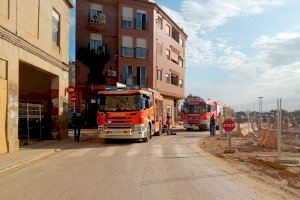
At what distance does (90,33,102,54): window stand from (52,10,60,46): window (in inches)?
777

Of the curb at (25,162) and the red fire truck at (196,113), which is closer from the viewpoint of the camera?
the curb at (25,162)

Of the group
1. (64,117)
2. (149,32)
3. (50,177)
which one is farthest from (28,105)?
(149,32)

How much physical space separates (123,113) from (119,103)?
0.70 meters

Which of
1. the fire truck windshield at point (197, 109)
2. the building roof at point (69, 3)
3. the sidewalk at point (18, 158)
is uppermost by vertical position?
the building roof at point (69, 3)

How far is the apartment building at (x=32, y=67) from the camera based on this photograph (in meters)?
18.9

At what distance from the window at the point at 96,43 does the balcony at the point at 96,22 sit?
1.75ft

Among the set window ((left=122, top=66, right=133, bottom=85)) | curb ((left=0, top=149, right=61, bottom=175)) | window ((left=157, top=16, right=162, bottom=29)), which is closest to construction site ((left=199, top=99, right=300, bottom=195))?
curb ((left=0, top=149, right=61, bottom=175))

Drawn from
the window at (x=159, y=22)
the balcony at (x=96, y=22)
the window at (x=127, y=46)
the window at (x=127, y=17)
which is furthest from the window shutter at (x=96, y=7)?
the window at (x=159, y=22)

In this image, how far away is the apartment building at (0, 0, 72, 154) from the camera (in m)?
18.9

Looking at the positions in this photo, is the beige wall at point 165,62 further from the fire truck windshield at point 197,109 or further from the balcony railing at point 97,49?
the fire truck windshield at point 197,109

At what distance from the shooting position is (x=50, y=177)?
12461 millimetres

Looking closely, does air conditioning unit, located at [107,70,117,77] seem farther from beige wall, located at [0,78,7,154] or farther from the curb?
beige wall, located at [0,78,7,154]

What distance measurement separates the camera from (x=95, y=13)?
48156 mm

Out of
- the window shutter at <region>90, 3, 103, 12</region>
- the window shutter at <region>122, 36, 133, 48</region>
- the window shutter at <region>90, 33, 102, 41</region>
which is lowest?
the window shutter at <region>122, 36, 133, 48</region>
